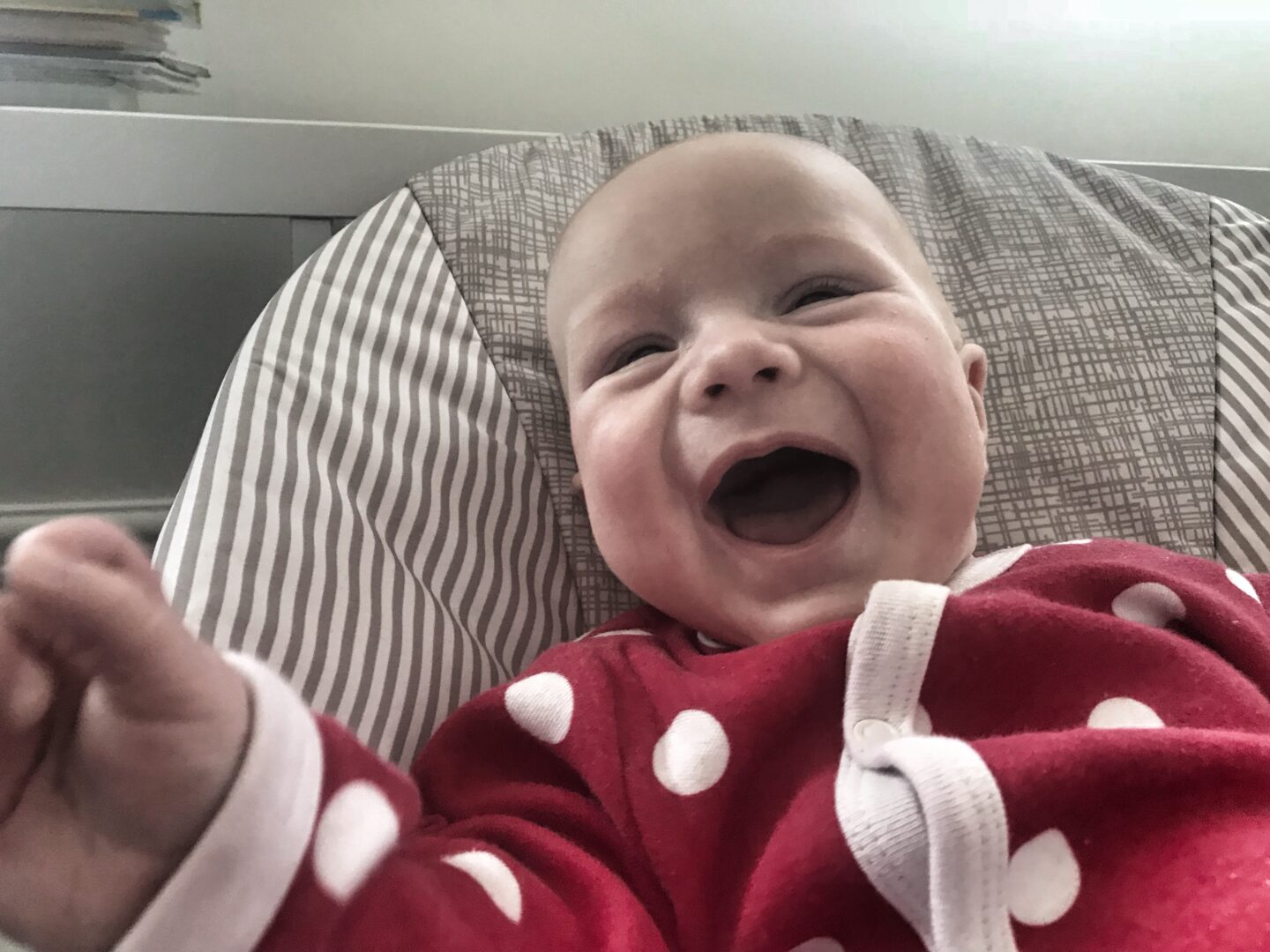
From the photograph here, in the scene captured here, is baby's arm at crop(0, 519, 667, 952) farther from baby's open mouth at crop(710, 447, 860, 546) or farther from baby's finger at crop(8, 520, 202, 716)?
baby's open mouth at crop(710, 447, 860, 546)

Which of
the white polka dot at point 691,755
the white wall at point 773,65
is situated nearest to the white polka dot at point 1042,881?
the white polka dot at point 691,755

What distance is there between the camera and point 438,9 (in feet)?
4.45

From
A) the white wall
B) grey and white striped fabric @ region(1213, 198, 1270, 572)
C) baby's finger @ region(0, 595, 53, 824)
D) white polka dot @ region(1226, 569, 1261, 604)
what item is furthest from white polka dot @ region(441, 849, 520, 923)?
the white wall

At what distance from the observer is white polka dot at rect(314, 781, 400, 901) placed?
1.20 feet

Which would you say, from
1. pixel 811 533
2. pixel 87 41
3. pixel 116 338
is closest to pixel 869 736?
pixel 811 533

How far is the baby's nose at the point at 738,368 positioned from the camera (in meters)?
0.60

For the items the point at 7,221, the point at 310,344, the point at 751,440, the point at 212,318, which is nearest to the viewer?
the point at 751,440

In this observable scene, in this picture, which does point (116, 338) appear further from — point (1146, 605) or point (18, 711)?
point (1146, 605)

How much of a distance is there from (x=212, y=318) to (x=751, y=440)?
0.89 meters

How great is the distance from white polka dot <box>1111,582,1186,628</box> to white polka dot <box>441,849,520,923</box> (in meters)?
0.39

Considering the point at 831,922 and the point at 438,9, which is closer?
the point at 831,922

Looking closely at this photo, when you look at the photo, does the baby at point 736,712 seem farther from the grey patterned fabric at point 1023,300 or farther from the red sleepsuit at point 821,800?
the grey patterned fabric at point 1023,300

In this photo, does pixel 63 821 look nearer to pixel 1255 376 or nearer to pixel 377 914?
pixel 377 914

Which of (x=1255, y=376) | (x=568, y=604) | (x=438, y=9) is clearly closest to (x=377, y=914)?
(x=568, y=604)
